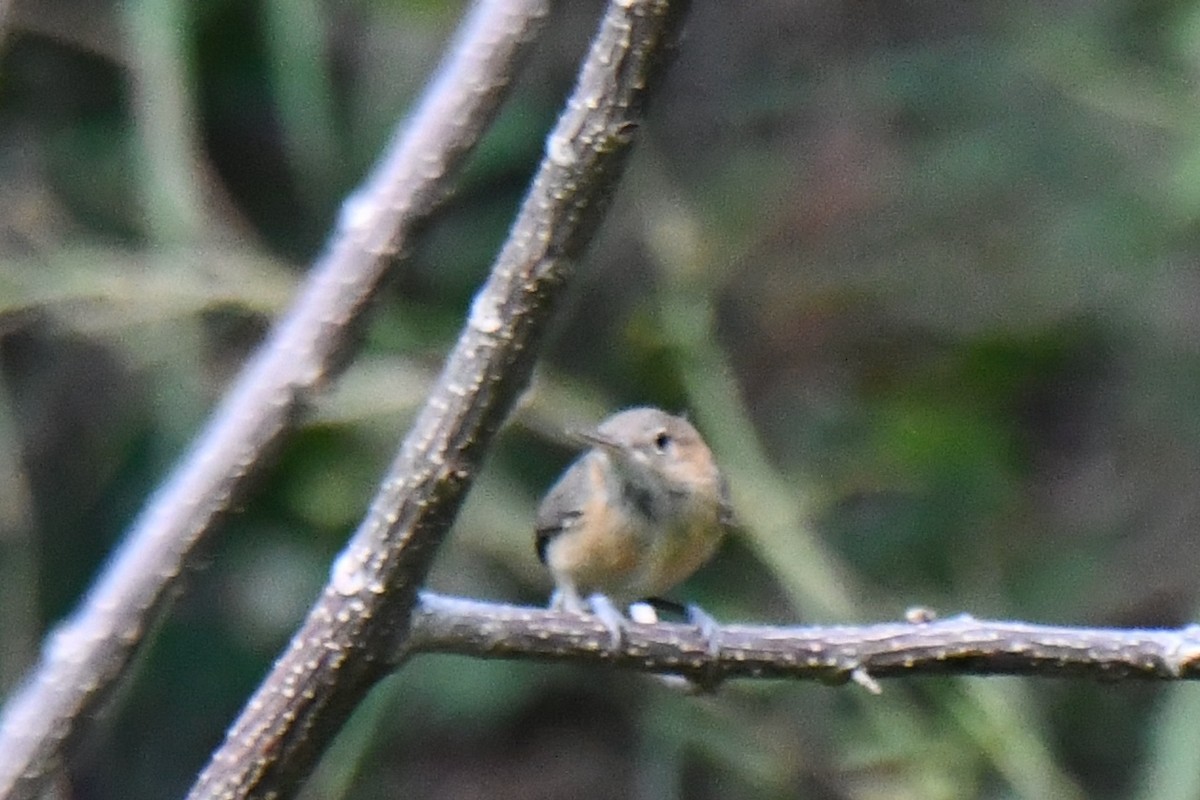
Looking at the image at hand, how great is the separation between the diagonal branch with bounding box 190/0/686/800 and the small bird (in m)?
0.84

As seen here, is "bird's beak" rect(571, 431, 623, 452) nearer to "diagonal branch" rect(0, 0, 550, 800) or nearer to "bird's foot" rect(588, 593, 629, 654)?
"bird's foot" rect(588, 593, 629, 654)

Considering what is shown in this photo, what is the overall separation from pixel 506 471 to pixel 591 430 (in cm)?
109

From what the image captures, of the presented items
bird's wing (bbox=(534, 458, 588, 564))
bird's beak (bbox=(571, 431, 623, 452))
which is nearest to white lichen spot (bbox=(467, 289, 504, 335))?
bird's beak (bbox=(571, 431, 623, 452))

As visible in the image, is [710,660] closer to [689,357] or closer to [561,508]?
[561,508]

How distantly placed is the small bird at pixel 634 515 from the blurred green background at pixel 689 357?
0.48 meters

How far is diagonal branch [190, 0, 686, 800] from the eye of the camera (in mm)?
925

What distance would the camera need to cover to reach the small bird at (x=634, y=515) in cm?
201

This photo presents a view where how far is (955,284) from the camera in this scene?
11.2 ft

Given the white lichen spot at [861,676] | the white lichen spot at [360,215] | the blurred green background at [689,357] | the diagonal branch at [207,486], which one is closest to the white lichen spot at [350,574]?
the diagonal branch at [207,486]

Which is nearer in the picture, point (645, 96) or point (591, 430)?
A: point (645, 96)

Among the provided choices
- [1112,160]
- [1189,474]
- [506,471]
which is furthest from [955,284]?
[506,471]

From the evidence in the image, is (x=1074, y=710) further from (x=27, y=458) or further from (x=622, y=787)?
(x=27, y=458)

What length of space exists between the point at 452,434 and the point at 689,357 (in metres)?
1.74

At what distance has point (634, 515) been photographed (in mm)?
2025
